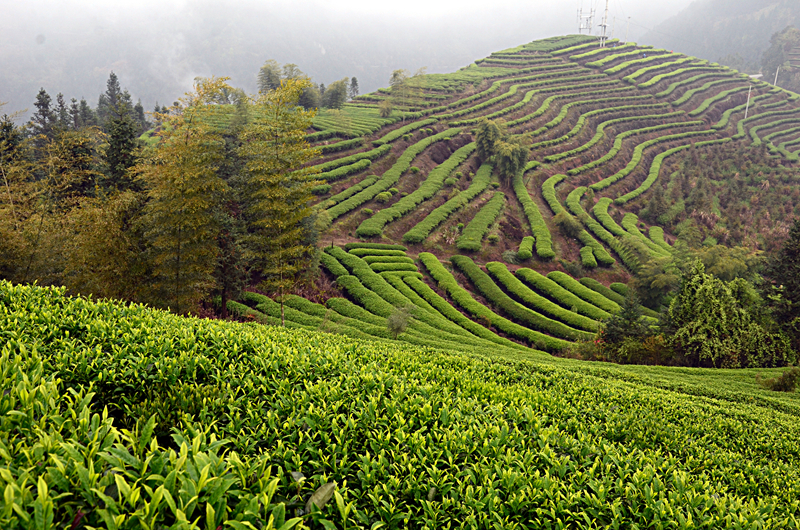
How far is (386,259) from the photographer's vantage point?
113 feet

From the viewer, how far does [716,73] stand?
3713 inches

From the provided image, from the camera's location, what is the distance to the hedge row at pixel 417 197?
127ft

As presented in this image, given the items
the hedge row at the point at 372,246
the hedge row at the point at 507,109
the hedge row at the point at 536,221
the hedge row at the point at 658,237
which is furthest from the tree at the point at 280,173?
the hedge row at the point at 507,109

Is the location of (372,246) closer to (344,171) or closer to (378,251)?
(378,251)

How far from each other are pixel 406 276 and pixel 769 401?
22.9 meters

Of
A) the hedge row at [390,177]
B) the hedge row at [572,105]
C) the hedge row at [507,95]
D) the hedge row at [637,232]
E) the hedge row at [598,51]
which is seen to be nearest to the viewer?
the hedge row at [390,177]

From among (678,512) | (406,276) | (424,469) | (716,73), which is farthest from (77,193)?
(716,73)

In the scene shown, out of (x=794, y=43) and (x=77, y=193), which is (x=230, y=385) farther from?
(x=794, y=43)

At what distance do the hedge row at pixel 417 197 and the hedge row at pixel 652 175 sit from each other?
74.2ft

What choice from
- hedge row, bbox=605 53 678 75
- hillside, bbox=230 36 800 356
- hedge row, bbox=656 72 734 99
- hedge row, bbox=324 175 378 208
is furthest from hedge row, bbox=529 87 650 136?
hedge row, bbox=324 175 378 208

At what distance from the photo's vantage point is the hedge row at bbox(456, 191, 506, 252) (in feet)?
130

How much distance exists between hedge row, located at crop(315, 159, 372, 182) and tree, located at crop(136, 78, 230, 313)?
25914 millimetres

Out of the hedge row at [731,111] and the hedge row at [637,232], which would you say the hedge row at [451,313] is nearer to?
the hedge row at [637,232]

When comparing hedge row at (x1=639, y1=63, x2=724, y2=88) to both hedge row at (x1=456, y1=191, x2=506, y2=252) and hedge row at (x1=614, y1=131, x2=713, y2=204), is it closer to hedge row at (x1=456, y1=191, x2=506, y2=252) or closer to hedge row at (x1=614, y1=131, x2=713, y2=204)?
hedge row at (x1=614, y1=131, x2=713, y2=204)
